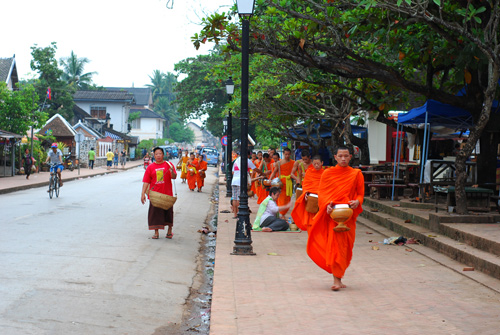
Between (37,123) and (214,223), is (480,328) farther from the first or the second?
(37,123)

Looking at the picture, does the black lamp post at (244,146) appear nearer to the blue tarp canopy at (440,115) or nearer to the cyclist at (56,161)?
the blue tarp canopy at (440,115)

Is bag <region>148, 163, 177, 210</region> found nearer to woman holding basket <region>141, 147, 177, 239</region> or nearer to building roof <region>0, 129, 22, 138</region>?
woman holding basket <region>141, 147, 177, 239</region>

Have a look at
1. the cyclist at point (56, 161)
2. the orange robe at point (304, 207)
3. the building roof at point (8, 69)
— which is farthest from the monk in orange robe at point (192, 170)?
the building roof at point (8, 69)

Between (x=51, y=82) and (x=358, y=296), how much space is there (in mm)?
59537

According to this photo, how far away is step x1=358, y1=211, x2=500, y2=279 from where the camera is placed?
26.8 ft

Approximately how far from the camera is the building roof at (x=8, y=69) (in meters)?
50.5

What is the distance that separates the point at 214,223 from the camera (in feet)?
53.3

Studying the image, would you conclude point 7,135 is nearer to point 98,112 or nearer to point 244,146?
point 244,146

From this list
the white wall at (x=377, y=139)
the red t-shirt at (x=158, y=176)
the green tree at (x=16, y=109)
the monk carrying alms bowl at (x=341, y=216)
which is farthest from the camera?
the green tree at (x=16, y=109)

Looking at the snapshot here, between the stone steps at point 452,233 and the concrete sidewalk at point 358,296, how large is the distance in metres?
0.17

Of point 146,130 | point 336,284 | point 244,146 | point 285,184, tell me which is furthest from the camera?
point 146,130

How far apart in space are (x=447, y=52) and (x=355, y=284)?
6.33 meters

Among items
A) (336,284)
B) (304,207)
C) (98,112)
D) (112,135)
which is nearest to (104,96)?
(98,112)

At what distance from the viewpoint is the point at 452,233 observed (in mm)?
10211
